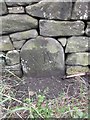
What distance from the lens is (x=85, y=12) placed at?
2322mm

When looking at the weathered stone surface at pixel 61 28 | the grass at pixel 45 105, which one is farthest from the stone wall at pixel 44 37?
the grass at pixel 45 105

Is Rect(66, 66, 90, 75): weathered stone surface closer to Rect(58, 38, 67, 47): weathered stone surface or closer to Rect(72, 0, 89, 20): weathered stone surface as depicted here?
Rect(58, 38, 67, 47): weathered stone surface

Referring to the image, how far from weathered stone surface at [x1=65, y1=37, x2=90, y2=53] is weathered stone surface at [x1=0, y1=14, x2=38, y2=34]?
0.36 m

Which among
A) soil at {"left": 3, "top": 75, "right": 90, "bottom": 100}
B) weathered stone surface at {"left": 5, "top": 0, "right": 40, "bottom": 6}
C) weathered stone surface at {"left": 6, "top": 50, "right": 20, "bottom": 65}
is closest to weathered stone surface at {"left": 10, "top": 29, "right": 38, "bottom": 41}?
weathered stone surface at {"left": 6, "top": 50, "right": 20, "bottom": 65}

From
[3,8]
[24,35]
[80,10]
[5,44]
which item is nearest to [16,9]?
[3,8]

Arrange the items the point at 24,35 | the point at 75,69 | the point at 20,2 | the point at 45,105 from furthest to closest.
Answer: the point at 75,69, the point at 24,35, the point at 20,2, the point at 45,105

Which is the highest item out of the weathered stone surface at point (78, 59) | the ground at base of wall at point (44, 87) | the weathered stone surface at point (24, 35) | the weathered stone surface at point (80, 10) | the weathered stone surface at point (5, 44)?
the weathered stone surface at point (80, 10)

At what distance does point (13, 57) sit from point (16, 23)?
0.33m

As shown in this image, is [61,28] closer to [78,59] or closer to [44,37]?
[44,37]

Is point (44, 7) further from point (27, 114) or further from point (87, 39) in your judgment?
point (27, 114)

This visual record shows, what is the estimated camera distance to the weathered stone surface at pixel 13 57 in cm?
249

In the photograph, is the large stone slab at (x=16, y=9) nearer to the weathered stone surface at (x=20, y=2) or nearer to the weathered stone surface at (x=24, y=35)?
the weathered stone surface at (x=20, y=2)

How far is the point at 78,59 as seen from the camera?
2.50 m

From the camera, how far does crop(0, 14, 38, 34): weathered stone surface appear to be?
2375 mm
